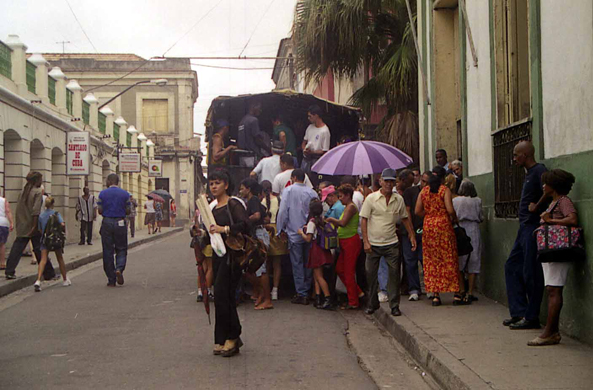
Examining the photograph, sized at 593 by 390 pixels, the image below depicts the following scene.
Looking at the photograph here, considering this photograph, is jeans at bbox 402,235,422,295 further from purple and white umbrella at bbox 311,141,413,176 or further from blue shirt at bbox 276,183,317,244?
blue shirt at bbox 276,183,317,244

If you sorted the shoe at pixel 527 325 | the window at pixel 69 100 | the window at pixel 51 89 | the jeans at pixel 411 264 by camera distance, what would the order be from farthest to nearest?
the window at pixel 69 100
the window at pixel 51 89
the jeans at pixel 411 264
the shoe at pixel 527 325

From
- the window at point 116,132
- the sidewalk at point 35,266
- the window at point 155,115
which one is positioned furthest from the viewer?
the window at point 155,115

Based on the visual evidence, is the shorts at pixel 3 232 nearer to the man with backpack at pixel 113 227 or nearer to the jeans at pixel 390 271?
the man with backpack at pixel 113 227

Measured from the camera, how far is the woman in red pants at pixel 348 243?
998cm

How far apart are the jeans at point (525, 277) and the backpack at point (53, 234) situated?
7520 mm

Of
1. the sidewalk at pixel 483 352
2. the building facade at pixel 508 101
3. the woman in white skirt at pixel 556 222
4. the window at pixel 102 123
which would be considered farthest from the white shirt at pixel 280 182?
the window at pixel 102 123

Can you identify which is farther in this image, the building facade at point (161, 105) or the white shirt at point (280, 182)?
the building facade at point (161, 105)

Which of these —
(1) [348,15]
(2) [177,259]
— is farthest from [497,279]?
(2) [177,259]

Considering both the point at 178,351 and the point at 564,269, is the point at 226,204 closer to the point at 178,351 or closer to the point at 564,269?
the point at 178,351

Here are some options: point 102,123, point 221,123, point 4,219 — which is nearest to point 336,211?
point 221,123

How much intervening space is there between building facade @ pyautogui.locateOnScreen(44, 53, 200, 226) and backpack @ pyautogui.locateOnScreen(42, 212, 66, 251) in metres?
44.1

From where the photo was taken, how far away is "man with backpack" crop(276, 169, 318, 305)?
412 inches

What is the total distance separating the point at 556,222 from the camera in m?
6.61

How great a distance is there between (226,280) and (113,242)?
6423mm
